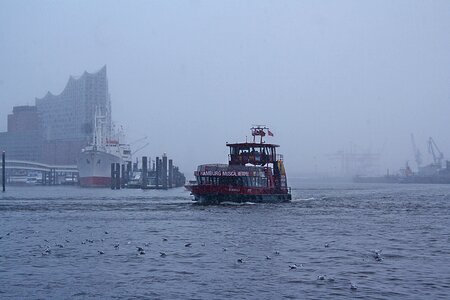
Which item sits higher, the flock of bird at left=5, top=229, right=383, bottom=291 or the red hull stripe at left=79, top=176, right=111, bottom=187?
the red hull stripe at left=79, top=176, right=111, bottom=187

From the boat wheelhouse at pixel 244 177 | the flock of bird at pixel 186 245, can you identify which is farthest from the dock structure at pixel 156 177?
the flock of bird at pixel 186 245

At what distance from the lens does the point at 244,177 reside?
78.4m

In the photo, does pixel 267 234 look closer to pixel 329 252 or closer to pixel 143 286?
pixel 329 252

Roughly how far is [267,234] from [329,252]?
10200mm

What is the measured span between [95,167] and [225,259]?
156 metres

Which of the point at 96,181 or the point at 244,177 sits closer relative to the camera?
the point at 244,177

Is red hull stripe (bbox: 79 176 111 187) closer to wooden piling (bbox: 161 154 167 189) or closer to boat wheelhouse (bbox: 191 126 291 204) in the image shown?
wooden piling (bbox: 161 154 167 189)

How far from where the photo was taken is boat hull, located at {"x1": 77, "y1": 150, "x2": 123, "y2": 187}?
184375 millimetres

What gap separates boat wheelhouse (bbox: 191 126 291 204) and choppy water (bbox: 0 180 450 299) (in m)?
19.7

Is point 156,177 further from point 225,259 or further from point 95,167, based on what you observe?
point 225,259

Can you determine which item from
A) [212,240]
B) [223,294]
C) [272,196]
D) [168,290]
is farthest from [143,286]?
[272,196]

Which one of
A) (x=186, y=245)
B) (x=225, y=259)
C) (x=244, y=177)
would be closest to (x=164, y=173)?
(x=244, y=177)

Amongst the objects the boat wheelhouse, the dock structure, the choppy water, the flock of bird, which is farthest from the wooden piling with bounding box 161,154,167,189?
the flock of bird

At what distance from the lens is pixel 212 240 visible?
137 ft
